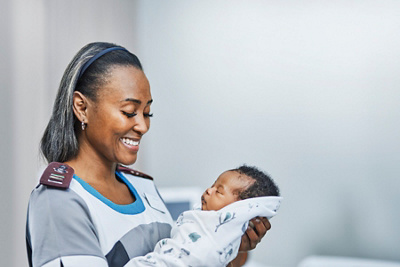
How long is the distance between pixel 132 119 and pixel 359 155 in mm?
1545

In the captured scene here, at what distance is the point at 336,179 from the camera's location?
2307mm

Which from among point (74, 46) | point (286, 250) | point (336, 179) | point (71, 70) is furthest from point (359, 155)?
point (71, 70)

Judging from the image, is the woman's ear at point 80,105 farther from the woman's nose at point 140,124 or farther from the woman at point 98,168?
the woman's nose at point 140,124

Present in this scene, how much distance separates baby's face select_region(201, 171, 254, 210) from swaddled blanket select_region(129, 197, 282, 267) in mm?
43

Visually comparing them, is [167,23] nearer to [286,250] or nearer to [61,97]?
[286,250]

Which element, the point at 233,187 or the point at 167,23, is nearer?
the point at 233,187

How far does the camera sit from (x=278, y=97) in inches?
96.7

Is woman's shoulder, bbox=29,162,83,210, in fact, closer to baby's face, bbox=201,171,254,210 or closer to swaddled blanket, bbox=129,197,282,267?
swaddled blanket, bbox=129,197,282,267

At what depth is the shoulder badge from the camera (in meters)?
0.93

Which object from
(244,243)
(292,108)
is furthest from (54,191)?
(292,108)

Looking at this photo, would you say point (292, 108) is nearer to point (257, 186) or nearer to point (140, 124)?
point (257, 186)

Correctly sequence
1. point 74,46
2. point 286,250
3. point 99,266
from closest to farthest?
point 99,266 → point 74,46 → point 286,250

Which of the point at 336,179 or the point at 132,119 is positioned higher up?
the point at 132,119

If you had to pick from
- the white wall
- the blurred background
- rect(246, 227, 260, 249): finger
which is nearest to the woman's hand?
rect(246, 227, 260, 249): finger
